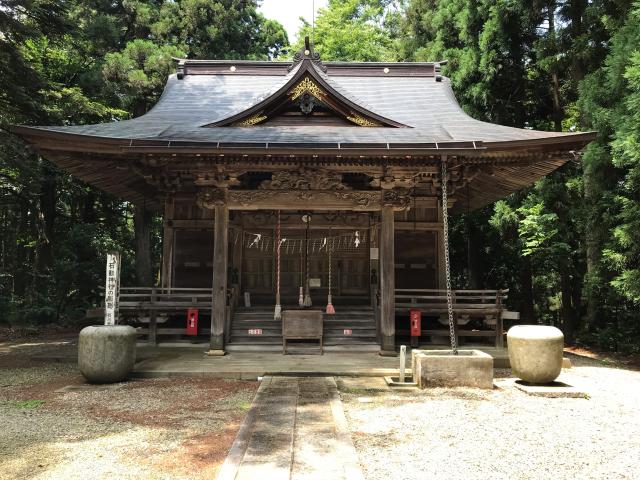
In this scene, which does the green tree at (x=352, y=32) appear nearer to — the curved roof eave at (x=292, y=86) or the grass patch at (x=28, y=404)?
the curved roof eave at (x=292, y=86)

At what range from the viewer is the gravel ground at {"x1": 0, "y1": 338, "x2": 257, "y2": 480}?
4.17 meters

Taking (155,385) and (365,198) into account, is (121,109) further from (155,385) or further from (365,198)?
(155,385)

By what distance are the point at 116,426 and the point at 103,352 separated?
2.29 meters

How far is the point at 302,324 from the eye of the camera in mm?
9844

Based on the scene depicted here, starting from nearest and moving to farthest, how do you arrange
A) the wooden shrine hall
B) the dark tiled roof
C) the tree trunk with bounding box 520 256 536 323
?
the wooden shrine hall → the dark tiled roof → the tree trunk with bounding box 520 256 536 323

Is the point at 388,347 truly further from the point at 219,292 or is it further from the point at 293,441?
the point at 293,441

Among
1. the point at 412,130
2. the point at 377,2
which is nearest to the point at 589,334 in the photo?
the point at 412,130

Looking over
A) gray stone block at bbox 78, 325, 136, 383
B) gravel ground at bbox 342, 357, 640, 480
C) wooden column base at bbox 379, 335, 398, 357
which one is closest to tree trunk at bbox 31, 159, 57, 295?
gray stone block at bbox 78, 325, 136, 383

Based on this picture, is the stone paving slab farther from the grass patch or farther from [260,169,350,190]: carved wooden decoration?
the grass patch

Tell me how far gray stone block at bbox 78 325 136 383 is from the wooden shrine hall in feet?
8.22

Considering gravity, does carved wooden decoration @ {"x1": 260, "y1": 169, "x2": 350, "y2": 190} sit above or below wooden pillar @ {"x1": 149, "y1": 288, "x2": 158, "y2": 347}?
above

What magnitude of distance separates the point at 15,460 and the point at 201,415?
6.77 feet

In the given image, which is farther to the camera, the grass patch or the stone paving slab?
the stone paving slab

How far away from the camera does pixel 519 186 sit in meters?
11.8
